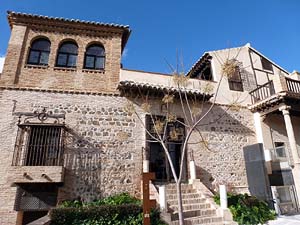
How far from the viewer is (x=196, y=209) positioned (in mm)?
7691

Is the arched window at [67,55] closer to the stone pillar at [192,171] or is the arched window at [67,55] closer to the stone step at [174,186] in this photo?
the stone step at [174,186]

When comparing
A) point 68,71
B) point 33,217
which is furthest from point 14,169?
point 68,71

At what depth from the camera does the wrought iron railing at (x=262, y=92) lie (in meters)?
11.9

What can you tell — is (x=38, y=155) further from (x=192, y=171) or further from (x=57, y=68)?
(x=192, y=171)

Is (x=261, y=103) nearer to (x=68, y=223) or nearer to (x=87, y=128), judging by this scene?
(x=87, y=128)

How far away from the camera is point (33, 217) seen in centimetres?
821

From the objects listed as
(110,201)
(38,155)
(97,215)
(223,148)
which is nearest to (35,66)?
(38,155)

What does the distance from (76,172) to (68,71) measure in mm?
4624

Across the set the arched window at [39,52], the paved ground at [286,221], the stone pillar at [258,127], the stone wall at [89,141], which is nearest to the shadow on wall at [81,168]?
the stone wall at [89,141]

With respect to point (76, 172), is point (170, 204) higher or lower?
lower

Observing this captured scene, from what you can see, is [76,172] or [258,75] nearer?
[76,172]

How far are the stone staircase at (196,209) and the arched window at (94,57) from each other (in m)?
6.56

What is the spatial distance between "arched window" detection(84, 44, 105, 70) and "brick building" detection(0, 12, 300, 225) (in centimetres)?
5

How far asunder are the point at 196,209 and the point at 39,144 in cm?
640
